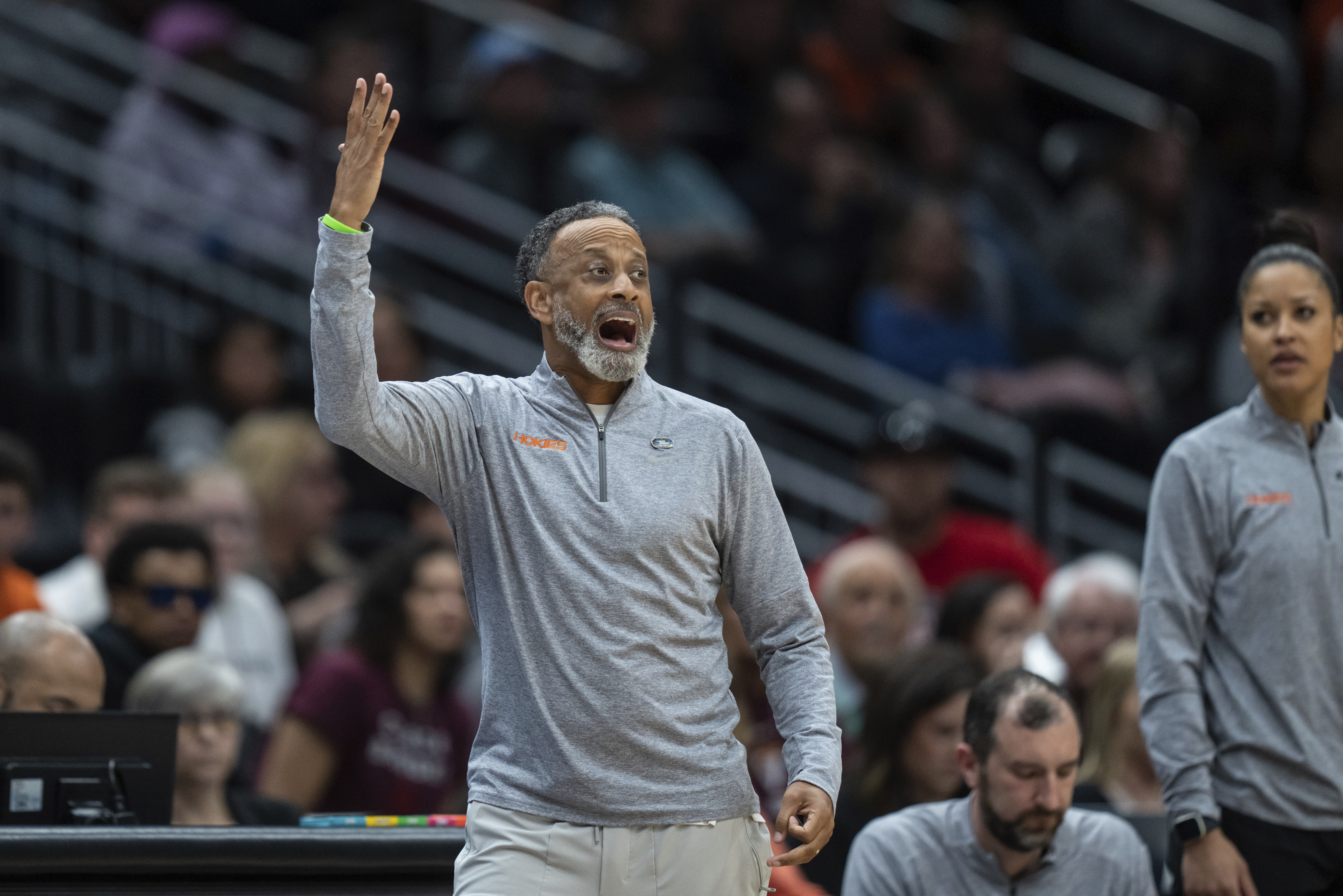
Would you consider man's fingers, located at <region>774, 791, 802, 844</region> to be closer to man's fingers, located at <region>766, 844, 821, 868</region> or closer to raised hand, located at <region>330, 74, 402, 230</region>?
man's fingers, located at <region>766, 844, 821, 868</region>

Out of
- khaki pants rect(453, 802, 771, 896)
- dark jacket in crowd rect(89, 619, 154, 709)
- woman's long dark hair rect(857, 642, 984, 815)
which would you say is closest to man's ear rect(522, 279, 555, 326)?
khaki pants rect(453, 802, 771, 896)

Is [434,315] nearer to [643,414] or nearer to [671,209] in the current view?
[671,209]

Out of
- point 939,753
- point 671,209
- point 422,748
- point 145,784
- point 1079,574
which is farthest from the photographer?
point 671,209

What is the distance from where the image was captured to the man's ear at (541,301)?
3252mm

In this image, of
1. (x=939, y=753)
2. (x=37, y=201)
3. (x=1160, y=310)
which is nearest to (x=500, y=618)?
(x=939, y=753)

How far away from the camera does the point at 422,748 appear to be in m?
5.54

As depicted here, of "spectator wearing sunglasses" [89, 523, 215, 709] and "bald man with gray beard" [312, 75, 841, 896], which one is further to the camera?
"spectator wearing sunglasses" [89, 523, 215, 709]

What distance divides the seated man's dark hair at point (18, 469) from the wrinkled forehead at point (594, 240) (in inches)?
122

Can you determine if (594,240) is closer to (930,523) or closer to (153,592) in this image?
(153,592)

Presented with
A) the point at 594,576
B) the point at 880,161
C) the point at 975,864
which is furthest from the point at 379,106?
the point at 880,161

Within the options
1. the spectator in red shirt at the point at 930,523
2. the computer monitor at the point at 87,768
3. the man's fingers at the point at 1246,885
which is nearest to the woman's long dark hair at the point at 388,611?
the computer monitor at the point at 87,768

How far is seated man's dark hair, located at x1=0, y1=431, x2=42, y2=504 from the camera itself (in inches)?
226

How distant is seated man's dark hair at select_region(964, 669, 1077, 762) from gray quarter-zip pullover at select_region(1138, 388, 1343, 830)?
0.29m

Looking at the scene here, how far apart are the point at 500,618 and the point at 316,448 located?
4.00 meters
